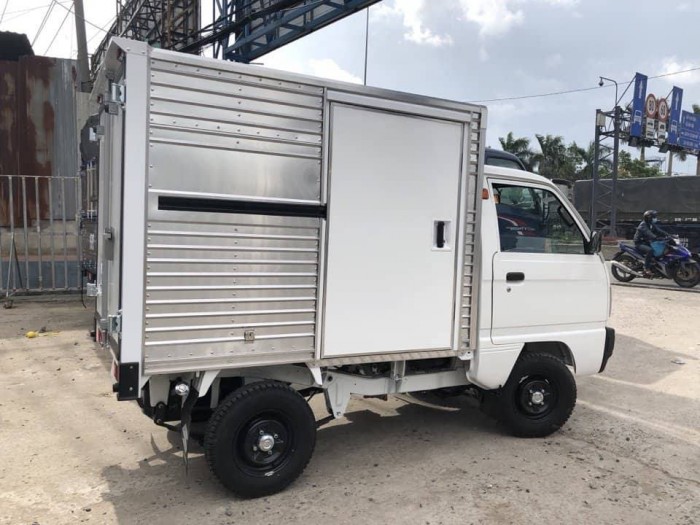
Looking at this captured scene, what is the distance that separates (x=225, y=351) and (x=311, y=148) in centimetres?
134

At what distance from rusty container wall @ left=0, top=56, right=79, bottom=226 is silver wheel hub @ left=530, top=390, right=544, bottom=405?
28.7 ft

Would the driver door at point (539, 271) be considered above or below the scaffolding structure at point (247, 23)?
below

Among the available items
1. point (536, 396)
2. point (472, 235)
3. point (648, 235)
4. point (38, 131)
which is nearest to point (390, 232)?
point (472, 235)

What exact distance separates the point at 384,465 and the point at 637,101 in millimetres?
26287

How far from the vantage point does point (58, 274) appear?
10.0m

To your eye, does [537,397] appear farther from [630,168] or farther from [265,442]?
[630,168]

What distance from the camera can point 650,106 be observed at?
26.1 meters

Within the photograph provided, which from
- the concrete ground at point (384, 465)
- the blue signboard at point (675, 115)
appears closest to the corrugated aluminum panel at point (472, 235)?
the concrete ground at point (384, 465)

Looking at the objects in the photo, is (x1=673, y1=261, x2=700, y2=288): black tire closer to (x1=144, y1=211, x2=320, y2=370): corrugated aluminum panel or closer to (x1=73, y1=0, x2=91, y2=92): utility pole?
(x1=144, y1=211, x2=320, y2=370): corrugated aluminum panel

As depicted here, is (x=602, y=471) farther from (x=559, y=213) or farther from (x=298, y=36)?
(x=298, y=36)

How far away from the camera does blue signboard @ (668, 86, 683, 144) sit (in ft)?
91.6

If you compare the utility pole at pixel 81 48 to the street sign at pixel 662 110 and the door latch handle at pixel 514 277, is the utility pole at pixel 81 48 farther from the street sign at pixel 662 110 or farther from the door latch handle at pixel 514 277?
the street sign at pixel 662 110

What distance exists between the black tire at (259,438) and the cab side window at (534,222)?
2.02 meters

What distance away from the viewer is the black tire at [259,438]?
3.24 metres
